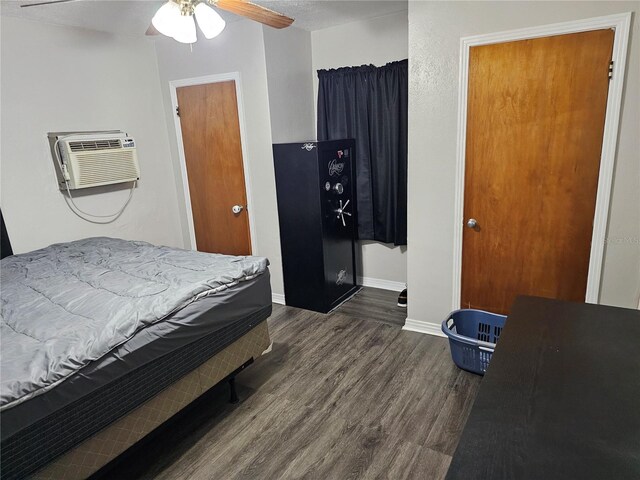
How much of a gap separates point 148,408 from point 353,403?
1141 millimetres

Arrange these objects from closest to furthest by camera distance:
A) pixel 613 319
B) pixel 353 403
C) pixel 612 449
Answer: pixel 612 449 < pixel 613 319 < pixel 353 403

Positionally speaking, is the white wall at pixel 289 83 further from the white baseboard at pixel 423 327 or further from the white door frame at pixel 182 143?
the white baseboard at pixel 423 327

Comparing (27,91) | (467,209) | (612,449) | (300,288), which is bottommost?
(300,288)

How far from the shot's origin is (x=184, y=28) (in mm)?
2039

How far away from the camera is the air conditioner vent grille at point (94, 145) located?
3270 mm

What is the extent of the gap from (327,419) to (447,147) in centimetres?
189

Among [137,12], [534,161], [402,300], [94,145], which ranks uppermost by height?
[137,12]

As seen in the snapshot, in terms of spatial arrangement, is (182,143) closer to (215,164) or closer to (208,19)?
(215,164)

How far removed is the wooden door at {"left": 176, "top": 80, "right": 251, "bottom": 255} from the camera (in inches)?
145

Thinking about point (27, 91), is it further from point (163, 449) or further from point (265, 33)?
point (163, 449)

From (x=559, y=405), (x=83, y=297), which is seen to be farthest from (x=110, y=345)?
(x=559, y=405)

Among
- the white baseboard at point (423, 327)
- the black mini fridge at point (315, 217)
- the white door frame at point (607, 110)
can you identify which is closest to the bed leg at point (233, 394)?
Result: the black mini fridge at point (315, 217)

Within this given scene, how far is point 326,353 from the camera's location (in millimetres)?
2963

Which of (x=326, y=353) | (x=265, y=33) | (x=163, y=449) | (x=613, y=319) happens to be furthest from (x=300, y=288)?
(x=613, y=319)
